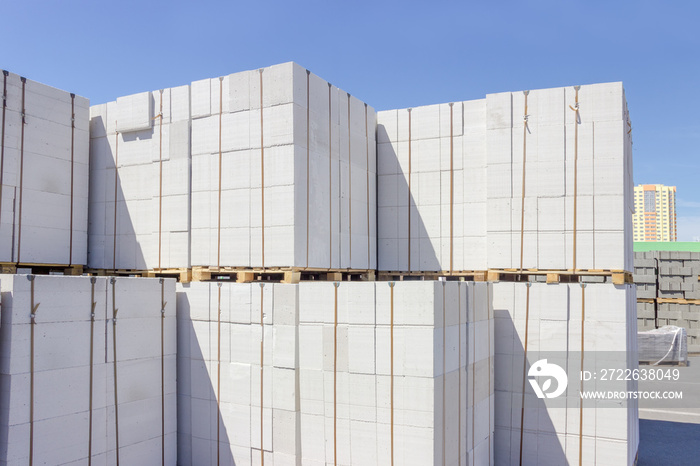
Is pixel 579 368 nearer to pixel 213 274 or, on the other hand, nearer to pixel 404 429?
pixel 404 429

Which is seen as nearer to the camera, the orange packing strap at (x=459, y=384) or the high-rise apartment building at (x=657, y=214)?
the orange packing strap at (x=459, y=384)

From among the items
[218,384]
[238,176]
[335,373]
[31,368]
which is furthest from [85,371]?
[238,176]

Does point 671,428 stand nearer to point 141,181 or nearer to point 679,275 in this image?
point 679,275

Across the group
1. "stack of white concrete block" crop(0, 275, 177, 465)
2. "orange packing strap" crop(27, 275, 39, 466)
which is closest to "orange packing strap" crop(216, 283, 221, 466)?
"stack of white concrete block" crop(0, 275, 177, 465)

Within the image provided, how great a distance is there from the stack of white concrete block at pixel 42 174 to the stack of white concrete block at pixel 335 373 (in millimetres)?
2099

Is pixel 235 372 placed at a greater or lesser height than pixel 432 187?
lesser

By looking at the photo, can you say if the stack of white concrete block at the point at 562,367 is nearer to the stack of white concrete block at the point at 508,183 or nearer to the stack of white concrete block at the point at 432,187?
the stack of white concrete block at the point at 508,183

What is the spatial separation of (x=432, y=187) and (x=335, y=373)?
11.1 feet

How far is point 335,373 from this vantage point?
610 centimetres

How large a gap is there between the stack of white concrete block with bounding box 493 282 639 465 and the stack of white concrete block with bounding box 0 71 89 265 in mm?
6005

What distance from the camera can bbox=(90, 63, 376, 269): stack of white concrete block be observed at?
6.84 meters

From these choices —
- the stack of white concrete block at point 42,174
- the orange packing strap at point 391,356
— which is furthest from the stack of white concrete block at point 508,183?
the stack of white concrete block at point 42,174

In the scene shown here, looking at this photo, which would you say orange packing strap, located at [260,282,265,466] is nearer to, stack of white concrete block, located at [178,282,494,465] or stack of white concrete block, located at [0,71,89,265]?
stack of white concrete block, located at [178,282,494,465]

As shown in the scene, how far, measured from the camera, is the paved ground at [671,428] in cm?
838
